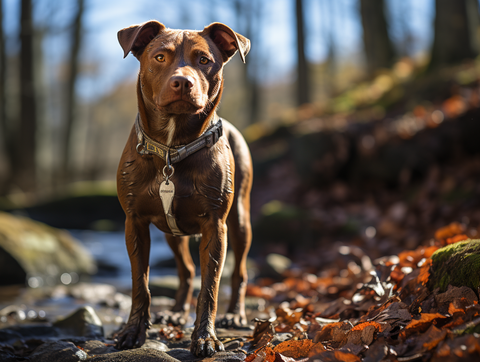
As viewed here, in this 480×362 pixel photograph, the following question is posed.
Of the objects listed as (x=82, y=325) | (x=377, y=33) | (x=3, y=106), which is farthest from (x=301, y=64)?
(x=82, y=325)

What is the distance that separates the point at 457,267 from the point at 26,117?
16.2m

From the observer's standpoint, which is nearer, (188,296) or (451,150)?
(188,296)

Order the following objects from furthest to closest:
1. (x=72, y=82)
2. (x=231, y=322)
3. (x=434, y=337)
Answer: (x=72, y=82) < (x=231, y=322) < (x=434, y=337)

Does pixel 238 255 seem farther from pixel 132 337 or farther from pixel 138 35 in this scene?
pixel 138 35

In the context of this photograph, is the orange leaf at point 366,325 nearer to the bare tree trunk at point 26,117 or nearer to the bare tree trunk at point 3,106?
the bare tree trunk at point 26,117

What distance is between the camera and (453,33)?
11.4 metres

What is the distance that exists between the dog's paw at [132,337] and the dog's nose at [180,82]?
1763 millimetres

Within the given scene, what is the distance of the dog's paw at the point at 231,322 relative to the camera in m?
3.77

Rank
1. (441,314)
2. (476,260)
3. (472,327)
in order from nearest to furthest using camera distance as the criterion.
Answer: (472,327), (441,314), (476,260)

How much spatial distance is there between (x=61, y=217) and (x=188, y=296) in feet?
35.6

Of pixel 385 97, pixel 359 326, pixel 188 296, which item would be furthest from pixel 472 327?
pixel 385 97

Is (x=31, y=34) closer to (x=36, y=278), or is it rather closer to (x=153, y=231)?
(x=153, y=231)

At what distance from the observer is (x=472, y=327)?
83.4 inches

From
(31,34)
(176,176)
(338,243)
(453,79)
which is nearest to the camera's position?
(176,176)
